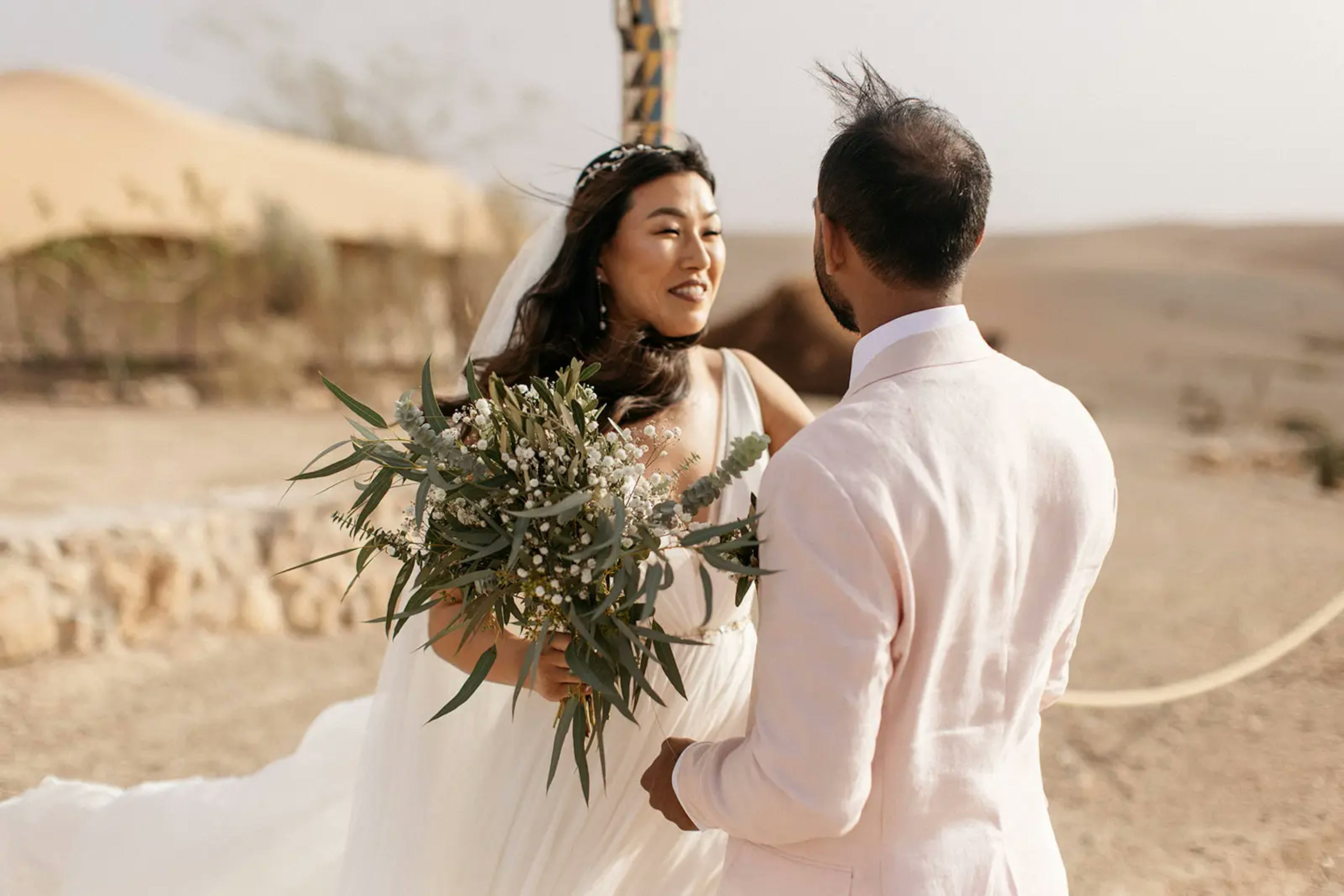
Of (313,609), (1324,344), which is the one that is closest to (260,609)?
(313,609)

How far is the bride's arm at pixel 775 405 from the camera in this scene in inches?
119

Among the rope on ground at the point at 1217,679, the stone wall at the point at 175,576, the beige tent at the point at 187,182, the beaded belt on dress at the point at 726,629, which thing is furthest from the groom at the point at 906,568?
the beige tent at the point at 187,182

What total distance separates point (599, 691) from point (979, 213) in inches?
36.3

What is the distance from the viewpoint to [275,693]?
6039 mm

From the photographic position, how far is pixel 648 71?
3.71 meters

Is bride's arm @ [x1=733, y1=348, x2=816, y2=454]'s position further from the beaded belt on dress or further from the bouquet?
the bouquet

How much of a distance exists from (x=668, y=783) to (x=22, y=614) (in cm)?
538

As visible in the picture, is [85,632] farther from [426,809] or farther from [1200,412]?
[1200,412]

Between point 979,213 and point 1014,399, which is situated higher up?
point 979,213

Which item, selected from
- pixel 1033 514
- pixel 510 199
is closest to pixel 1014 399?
pixel 1033 514

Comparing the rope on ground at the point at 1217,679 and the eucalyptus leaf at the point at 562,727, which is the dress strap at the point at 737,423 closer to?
the eucalyptus leaf at the point at 562,727

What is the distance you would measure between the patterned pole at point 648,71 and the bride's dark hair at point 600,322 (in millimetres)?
855

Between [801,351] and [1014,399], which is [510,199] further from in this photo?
[1014,399]

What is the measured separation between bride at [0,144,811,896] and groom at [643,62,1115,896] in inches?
25.4
